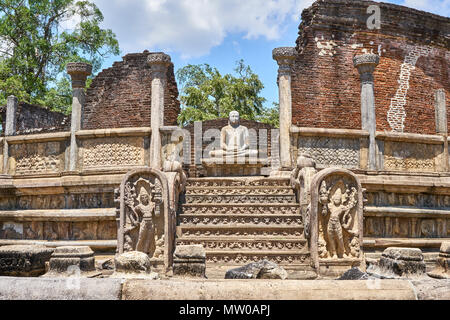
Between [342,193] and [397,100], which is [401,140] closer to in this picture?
Answer: [342,193]

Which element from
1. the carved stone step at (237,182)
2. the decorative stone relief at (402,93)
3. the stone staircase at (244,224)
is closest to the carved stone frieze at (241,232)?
the stone staircase at (244,224)

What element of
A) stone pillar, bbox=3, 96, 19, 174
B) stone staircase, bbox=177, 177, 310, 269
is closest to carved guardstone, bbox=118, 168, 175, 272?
stone staircase, bbox=177, 177, 310, 269

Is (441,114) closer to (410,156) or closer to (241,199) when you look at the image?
(410,156)

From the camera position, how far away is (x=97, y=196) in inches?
340

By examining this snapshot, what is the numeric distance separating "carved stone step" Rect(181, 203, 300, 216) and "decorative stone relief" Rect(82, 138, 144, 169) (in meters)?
1.92

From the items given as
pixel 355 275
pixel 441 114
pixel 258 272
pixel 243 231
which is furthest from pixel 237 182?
pixel 441 114

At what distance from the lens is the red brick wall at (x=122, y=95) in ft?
48.7

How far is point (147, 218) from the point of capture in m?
6.48

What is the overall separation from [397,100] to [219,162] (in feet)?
26.1

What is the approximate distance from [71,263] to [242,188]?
13.4ft

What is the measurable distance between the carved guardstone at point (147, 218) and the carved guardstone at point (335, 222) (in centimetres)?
234
